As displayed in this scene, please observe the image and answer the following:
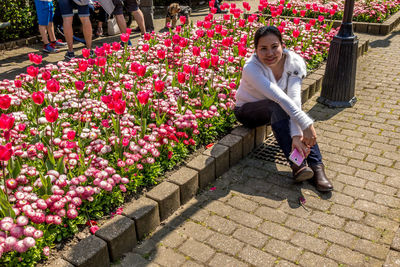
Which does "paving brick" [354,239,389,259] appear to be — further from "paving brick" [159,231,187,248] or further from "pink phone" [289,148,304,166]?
"paving brick" [159,231,187,248]

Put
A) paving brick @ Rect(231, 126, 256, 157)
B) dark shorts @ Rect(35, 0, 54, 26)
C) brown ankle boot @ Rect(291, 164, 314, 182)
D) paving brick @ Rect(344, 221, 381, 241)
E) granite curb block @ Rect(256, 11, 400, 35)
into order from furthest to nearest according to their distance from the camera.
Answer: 1. granite curb block @ Rect(256, 11, 400, 35)
2. dark shorts @ Rect(35, 0, 54, 26)
3. paving brick @ Rect(231, 126, 256, 157)
4. brown ankle boot @ Rect(291, 164, 314, 182)
5. paving brick @ Rect(344, 221, 381, 241)

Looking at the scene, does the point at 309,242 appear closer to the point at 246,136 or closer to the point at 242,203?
the point at 242,203

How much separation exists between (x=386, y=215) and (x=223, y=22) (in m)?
5.62

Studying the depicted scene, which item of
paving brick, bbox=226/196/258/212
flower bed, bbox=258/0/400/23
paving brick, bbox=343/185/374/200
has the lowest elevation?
paving brick, bbox=343/185/374/200

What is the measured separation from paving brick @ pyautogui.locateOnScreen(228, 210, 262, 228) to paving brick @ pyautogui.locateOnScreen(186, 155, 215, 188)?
17.1 inches

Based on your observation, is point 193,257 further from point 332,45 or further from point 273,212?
point 332,45

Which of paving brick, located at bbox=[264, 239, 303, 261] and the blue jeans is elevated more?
the blue jeans

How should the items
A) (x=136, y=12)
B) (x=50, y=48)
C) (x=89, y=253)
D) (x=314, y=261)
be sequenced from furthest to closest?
(x=136, y=12)
(x=50, y=48)
(x=314, y=261)
(x=89, y=253)

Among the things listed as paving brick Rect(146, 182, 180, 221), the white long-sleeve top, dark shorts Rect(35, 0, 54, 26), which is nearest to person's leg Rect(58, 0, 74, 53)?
dark shorts Rect(35, 0, 54, 26)

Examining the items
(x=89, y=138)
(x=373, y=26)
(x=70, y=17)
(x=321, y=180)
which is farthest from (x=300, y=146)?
(x=373, y=26)

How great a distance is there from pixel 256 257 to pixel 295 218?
0.58m

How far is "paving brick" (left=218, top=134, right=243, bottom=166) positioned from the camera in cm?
406

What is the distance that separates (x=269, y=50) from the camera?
3.82m

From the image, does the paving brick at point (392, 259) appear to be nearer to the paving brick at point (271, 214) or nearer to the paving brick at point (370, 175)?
the paving brick at point (271, 214)
